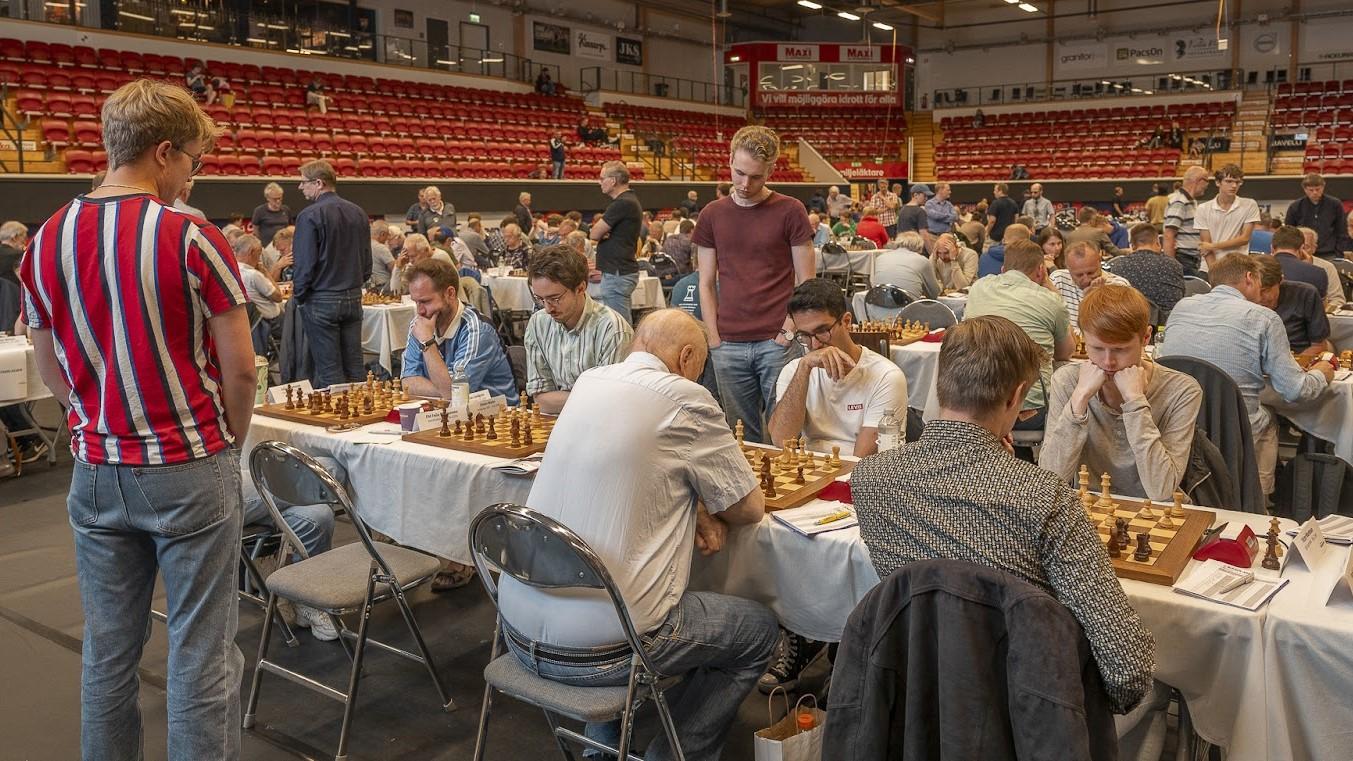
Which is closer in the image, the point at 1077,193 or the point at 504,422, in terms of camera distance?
the point at 504,422

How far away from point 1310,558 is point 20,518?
5.31 meters

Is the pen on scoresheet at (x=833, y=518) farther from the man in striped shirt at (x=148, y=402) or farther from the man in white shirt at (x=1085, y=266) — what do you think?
the man in white shirt at (x=1085, y=266)

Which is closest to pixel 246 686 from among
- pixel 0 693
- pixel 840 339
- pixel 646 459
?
pixel 0 693

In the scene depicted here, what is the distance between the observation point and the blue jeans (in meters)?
4.09

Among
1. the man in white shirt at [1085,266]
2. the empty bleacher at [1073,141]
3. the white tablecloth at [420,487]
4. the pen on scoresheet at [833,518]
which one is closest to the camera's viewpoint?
the pen on scoresheet at [833,518]

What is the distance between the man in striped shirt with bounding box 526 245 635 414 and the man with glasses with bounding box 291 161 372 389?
2.59m

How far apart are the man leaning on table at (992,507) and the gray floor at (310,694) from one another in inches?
47.9

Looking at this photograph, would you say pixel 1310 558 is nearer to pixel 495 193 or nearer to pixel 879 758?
pixel 879 758

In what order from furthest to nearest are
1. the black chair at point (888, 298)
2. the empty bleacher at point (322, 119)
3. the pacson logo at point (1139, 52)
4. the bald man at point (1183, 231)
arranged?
the pacson logo at point (1139, 52), the empty bleacher at point (322, 119), the bald man at point (1183, 231), the black chair at point (888, 298)

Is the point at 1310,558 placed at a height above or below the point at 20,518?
above

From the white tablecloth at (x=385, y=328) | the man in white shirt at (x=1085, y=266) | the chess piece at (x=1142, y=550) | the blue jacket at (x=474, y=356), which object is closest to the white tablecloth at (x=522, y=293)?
the white tablecloth at (x=385, y=328)

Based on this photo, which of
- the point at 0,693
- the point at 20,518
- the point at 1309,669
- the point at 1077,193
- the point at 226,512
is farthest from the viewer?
the point at 1077,193

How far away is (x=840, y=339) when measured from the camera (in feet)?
10.8

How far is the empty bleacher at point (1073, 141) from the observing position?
22750 millimetres
